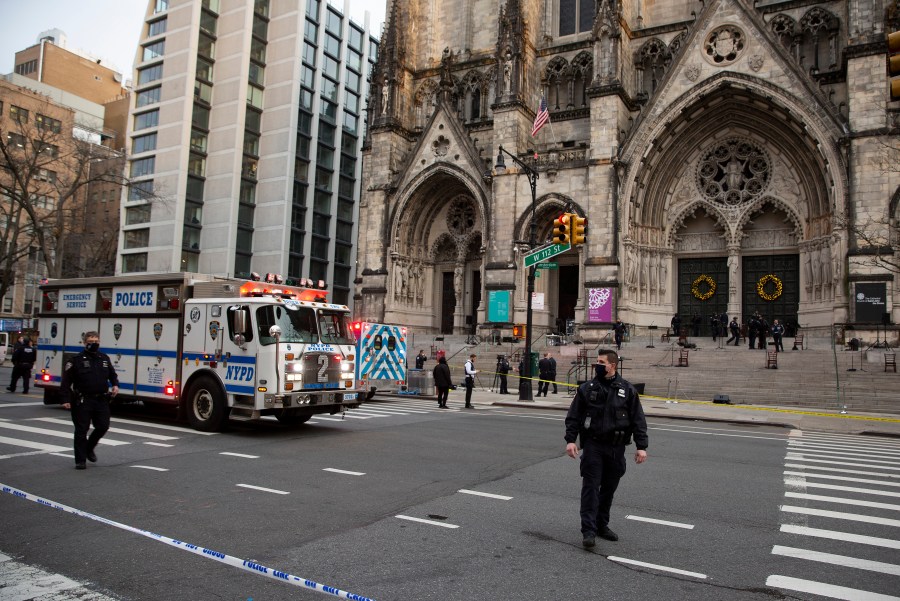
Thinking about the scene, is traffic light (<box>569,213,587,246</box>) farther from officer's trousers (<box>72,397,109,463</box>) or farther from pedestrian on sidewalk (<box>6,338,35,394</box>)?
pedestrian on sidewalk (<box>6,338,35,394</box>)

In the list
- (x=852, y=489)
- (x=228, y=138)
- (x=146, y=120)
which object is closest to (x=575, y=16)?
(x=228, y=138)

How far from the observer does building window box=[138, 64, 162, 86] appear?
6156cm

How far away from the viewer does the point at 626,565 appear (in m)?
5.30

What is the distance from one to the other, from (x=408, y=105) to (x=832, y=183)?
23.8 m

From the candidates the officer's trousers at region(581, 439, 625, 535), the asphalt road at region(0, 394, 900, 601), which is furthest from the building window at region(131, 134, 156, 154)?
the officer's trousers at region(581, 439, 625, 535)

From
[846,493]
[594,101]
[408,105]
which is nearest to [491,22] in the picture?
[408,105]

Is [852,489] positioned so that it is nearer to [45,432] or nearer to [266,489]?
[266,489]

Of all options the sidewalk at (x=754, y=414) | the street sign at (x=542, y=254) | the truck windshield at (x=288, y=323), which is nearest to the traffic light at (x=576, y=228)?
the street sign at (x=542, y=254)

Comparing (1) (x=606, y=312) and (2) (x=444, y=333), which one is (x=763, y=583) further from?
(2) (x=444, y=333)

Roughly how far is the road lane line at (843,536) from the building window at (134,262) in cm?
6136

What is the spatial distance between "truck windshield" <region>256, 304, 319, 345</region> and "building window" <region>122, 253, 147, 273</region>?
53062 mm

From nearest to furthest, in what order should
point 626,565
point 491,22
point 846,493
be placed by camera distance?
point 626,565 → point 846,493 → point 491,22

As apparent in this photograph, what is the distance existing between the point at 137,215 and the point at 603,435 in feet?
206

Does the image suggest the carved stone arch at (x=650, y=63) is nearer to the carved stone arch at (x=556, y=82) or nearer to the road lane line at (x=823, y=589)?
the carved stone arch at (x=556, y=82)
